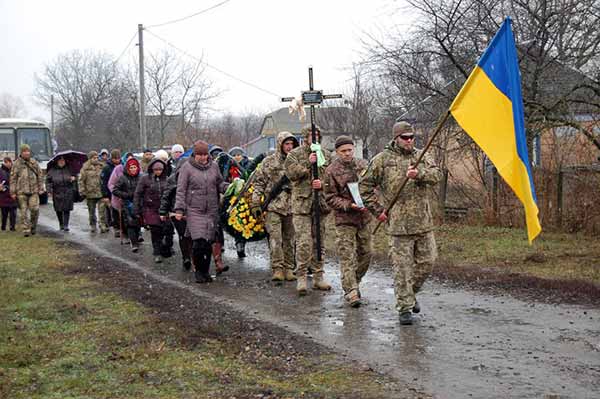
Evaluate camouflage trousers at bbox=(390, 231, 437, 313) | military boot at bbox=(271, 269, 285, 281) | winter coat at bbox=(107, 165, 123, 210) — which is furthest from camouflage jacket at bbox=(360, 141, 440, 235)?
winter coat at bbox=(107, 165, 123, 210)

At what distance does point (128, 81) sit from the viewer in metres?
55.2

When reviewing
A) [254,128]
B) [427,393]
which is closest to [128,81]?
[254,128]

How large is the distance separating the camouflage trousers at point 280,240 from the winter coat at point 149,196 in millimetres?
3048

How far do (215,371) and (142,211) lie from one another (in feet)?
24.2

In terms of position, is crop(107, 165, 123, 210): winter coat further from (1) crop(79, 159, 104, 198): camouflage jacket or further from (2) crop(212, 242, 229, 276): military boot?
(2) crop(212, 242, 229, 276): military boot

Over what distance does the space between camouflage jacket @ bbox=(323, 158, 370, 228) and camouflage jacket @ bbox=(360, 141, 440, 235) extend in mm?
705

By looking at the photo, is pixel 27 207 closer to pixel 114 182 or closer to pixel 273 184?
pixel 114 182

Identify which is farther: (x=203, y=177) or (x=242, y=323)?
(x=203, y=177)

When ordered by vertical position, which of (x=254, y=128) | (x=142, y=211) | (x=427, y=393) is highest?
(x=254, y=128)

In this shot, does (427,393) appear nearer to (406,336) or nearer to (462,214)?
(406,336)

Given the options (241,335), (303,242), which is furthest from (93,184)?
(241,335)

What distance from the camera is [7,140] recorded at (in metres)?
32.4

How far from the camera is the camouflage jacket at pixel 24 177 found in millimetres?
17594

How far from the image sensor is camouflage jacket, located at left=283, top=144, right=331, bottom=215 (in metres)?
9.74
